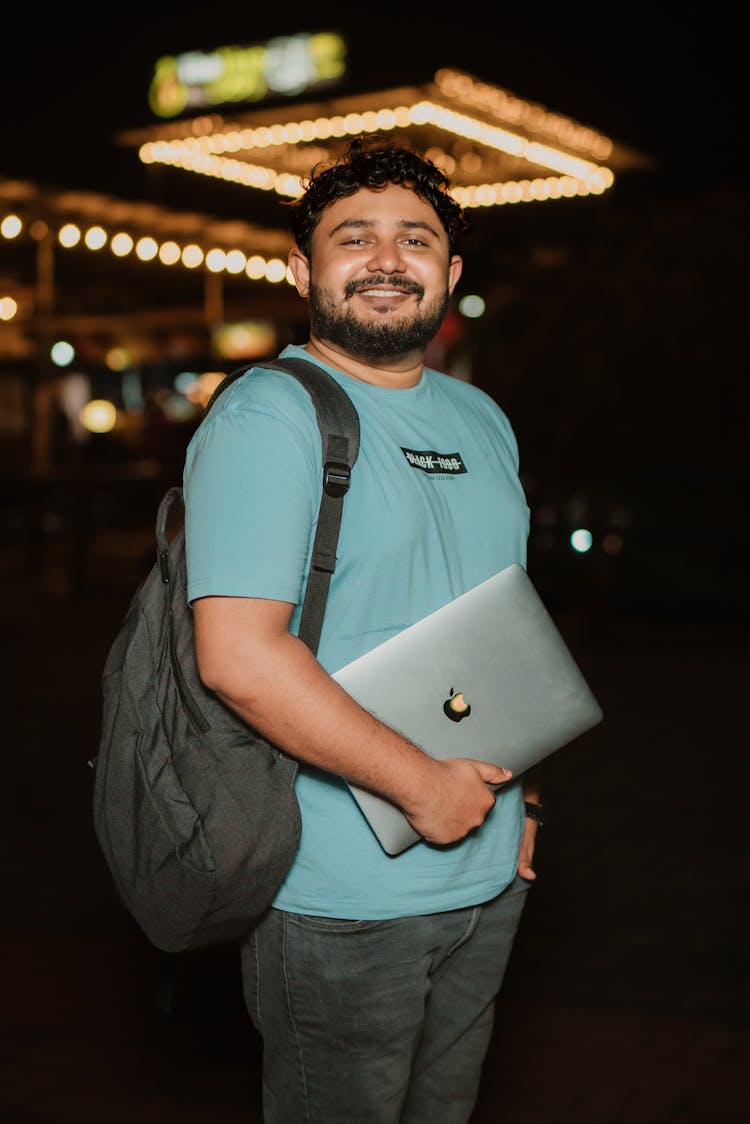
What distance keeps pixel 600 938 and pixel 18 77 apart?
26.9m

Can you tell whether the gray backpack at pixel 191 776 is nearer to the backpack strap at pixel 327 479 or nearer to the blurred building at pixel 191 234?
the backpack strap at pixel 327 479

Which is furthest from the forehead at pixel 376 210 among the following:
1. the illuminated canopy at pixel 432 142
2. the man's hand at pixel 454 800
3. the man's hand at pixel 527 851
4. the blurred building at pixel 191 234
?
the illuminated canopy at pixel 432 142

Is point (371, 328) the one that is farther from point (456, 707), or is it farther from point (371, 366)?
point (456, 707)

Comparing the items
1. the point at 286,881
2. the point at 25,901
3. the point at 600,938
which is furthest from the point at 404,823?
the point at 25,901

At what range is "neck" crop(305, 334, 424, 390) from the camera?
2.22 m

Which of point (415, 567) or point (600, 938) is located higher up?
point (415, 567)

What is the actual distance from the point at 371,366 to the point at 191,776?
2.41 feet

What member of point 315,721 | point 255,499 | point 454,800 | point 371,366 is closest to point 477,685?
point 454,800

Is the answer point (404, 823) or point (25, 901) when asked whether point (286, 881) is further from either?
point (25, 901)

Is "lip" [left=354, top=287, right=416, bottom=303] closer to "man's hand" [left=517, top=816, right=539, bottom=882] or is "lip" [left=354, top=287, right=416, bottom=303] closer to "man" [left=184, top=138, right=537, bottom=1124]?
"man" [left=184, top=138, right=537, bottom=1124]

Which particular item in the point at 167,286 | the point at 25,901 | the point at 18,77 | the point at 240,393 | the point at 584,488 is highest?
the point at 18,77

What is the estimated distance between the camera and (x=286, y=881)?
2084 mm

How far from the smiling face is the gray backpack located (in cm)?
15

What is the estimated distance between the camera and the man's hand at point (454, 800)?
1.97m
